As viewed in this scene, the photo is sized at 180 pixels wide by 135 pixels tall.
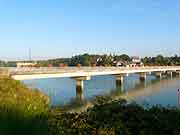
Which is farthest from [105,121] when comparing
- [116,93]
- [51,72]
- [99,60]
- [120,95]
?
[99,60]

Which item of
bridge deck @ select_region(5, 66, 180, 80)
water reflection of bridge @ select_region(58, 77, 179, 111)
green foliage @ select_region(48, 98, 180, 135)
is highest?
green foliage @ select_region(48, 98, 180, 135)

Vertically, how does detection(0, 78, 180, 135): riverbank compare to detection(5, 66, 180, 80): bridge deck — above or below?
above

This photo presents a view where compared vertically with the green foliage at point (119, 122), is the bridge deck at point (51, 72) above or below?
below

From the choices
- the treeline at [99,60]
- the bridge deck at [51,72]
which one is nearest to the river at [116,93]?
the bridge deck at [51,72]

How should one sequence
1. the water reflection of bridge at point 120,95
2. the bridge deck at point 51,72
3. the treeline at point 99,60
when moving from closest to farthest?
the water reflection of bridge at point 120,95 → the bridge deck at point 51,72 → the treeline at point 99,60

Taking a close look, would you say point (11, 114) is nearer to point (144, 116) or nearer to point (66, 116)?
point (66, 116)

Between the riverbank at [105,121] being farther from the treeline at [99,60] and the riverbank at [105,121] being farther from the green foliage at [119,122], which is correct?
the treeline at [99,60]

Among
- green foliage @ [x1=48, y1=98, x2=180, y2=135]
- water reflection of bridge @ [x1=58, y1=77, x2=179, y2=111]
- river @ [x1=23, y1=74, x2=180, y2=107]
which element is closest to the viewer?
green foliage @ [x1=48, y1=98, x2=180, y2=135]

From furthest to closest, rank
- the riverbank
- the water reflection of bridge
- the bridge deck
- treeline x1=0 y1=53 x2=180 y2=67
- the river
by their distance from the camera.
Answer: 1. treeline x1=0 y1=53 x2=180 y2=67
2. the river
3. the bridge deck
4. the water reflection of bridge
5. the riverbank

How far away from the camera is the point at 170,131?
24.0 feet

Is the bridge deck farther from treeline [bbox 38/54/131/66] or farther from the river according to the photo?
treeline [bbox 38/54/131/66]

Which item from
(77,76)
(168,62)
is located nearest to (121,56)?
(168,62)

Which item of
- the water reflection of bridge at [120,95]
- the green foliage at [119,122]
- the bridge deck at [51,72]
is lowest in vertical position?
the water reflection of bridge at [120,95]

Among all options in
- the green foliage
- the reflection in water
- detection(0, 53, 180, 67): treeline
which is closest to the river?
the reflection in water
